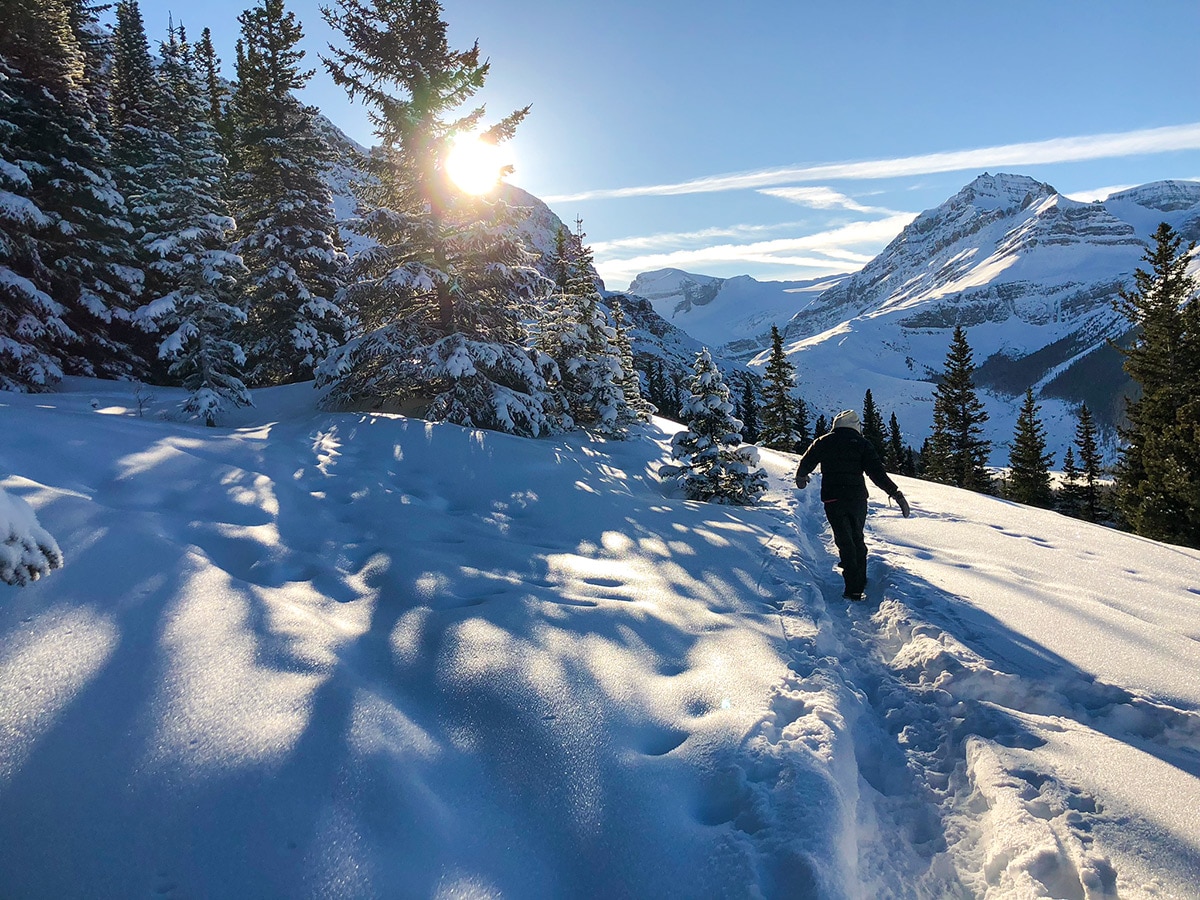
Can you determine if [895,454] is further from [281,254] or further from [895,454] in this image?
[281,254]

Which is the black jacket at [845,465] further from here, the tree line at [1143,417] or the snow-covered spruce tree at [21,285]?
the snow-covered spruce tree at [21,285]

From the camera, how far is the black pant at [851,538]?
667cm

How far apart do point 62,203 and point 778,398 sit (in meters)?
40.1

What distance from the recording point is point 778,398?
142 ft

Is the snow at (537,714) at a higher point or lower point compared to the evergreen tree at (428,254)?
lower

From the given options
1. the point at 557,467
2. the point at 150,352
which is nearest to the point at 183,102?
the point at 150,352

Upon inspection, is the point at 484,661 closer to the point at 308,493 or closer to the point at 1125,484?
the point at 308,493

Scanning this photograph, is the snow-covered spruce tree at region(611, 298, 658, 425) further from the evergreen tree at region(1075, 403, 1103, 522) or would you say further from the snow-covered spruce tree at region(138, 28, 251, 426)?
the evergreen tree at region(1075, 403, 1103, 522)

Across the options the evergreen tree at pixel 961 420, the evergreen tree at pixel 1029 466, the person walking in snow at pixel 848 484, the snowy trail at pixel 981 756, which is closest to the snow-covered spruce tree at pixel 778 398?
the evergreen tree at pixel 961 420

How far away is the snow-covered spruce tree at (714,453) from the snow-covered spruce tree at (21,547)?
38.5 feet

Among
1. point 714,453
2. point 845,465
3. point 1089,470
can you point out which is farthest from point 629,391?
point 1089,470

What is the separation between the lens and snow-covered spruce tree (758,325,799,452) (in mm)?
42531

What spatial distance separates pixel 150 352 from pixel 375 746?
24.0 m

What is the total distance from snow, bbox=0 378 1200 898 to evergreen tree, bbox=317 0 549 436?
730 cm
